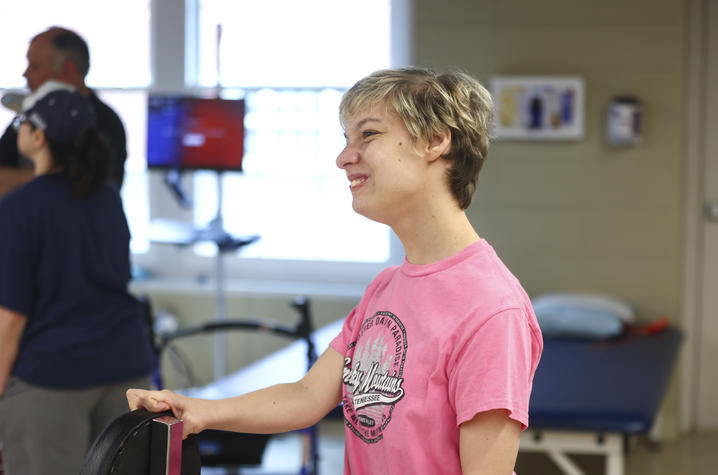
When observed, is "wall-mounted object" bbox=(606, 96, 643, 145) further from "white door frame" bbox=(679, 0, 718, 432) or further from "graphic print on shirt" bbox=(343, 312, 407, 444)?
"graphic print on shirt" bbox=(343, 312, 407, 444)

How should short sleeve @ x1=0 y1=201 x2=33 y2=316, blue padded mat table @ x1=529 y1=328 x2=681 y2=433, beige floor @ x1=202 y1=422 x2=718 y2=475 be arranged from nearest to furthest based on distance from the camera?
short sleeve @ x1=0 y1=201 x2=33 y2=316 < blue padded mat table @ x1=529 y1=328 x2=681 y2=433 < beige floor @ x1=202 y1=422 x2=718 y2=475

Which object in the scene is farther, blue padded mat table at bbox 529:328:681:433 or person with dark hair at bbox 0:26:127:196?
blue padded mat table at bbox 529:328:681:433

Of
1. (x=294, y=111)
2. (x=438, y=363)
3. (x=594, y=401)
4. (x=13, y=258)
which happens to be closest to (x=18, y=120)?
(x=13, y=258)

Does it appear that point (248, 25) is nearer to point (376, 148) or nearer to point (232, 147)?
point (232, 147)

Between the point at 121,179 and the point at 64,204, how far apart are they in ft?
1.14

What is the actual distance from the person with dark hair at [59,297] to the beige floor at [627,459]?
1.77 metres

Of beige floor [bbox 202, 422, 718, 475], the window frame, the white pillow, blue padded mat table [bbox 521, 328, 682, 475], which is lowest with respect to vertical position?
beige floor [bbox 202, 422, 718, 475]

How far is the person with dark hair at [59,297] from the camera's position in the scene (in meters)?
1.85

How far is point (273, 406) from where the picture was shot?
3.99 feet

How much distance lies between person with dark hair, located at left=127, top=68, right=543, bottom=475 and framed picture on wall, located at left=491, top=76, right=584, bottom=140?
333 centimetres

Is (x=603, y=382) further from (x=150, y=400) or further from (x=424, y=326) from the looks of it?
(x=150, y=400)

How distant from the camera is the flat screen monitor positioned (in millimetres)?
4004

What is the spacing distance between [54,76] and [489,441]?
152cm

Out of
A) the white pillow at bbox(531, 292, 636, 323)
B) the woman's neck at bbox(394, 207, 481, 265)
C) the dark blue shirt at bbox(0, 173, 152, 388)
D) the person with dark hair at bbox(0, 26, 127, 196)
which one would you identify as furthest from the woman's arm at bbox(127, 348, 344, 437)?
the white pillow at bbox(531, 292, 636, 323)
